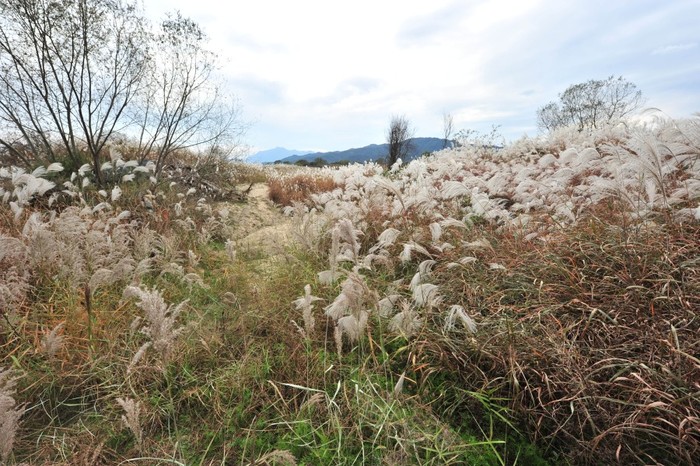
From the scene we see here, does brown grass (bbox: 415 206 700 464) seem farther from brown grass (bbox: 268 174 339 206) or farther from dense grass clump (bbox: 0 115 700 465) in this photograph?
brown grass (bbox: 268 174 339 206)

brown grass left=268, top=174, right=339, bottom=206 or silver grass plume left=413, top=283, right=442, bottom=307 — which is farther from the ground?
brown grass left=268, top=174, right=339, bottom=206

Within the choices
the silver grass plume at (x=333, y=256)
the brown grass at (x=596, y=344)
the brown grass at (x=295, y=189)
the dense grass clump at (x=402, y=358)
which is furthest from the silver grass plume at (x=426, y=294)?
the brown grass at (x=295, y=189)

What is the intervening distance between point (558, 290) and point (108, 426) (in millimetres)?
2862

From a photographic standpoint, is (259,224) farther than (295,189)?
No

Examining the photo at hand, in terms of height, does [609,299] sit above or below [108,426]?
above

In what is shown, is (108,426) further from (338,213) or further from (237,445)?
(338,213)

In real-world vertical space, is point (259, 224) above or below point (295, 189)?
below

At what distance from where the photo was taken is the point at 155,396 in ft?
6.33

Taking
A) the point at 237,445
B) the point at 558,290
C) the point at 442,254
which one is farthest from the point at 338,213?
the point at 237,445

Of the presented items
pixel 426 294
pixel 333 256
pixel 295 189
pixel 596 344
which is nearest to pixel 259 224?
pixel 295 189

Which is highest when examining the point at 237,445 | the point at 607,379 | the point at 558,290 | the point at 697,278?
the point at 697,278

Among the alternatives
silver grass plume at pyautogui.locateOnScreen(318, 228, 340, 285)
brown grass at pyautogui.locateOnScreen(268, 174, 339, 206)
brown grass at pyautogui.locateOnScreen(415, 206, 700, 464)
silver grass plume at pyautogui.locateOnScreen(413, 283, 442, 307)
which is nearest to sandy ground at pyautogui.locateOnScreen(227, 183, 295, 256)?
brown grass at pyautogui.locateOnScreen(268, 174, 339, 206)

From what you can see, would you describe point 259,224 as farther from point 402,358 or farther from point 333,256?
point 402,358

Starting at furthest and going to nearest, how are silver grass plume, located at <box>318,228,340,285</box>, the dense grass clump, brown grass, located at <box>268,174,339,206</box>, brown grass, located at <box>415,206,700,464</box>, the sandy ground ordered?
brown grass, located at <box>268,174,339,206</box> → the sandy ground → silver grass plume, located at <box>318,228,340,285</box> → the dense grass clump → brown grass, located at <box>415,206,700,464</box>
